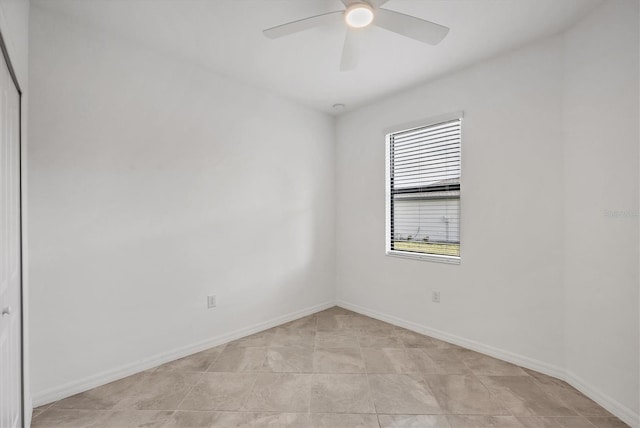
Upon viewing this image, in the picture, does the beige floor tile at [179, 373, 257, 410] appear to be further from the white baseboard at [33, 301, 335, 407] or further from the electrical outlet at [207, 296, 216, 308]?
the electrical outlet at [207, 296, 216, 308]

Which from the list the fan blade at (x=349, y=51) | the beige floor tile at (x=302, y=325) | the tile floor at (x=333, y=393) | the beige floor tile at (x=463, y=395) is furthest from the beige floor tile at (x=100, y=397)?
the fan blade at (x=349, y=51)

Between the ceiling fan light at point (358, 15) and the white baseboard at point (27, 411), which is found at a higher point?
the ceiling fan light at point (358, 15)

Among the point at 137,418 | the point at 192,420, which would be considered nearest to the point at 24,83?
the point at 137,418

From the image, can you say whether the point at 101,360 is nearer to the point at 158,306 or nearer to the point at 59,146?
the point at 158,306

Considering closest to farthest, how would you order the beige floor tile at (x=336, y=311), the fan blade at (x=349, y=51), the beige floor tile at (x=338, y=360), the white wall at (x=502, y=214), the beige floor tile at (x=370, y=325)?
the fan blade at (x=349, y=51), the white wall at (x=502, y=214), the beige floor tile at (x=338, y=360), the beige floor tile at (x=370, y=325), the beige floor tile at (x=336, y=311)

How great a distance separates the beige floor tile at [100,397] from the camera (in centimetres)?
189

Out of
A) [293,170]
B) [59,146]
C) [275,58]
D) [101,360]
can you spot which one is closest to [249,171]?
[293,170]

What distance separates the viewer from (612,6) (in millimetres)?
1824

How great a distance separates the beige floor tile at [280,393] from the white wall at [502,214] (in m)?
1.52

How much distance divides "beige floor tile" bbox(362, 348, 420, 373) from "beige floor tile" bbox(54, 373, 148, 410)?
5.91ft

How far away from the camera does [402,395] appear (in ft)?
6.59

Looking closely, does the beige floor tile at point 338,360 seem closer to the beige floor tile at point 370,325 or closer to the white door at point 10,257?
the beige floor tile at point 370,325

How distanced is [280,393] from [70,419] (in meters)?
1.27

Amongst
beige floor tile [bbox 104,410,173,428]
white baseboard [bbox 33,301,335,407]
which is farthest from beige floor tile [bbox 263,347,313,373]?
beige floor tile [bbox 104,410,173,428]
